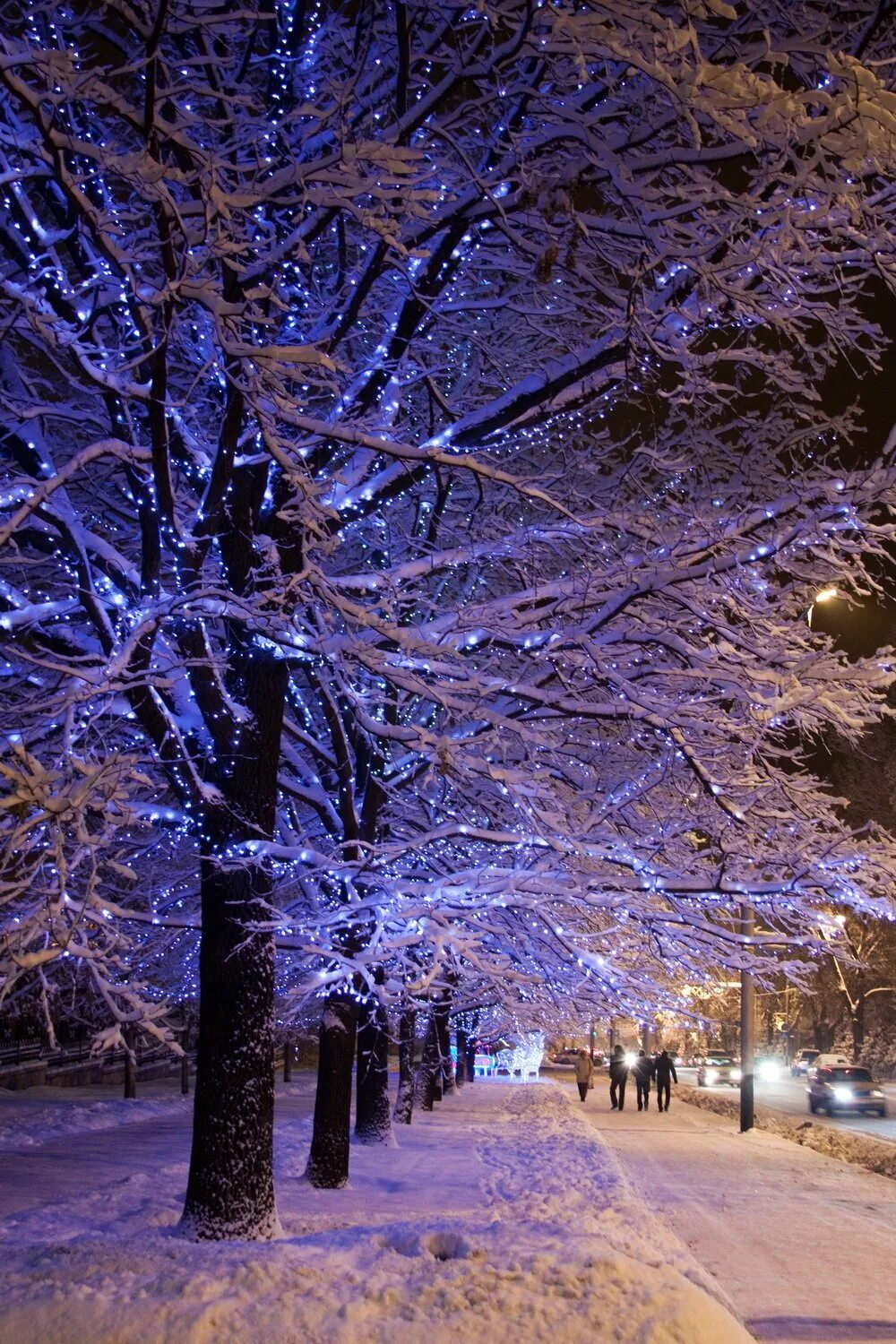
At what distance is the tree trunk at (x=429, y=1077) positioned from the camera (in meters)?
21.7

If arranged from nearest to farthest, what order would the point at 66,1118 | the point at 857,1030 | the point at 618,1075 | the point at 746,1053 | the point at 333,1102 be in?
the point at 333,1102, the point at 66,1118, the point at 746,1053, the point at 618,1075, the point at 857,1030

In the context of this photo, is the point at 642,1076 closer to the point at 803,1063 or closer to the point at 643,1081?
the point at 643,1081

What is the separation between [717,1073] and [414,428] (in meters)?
42.3

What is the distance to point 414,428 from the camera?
940 centimetres

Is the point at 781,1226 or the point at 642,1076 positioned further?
the point at 642,1076

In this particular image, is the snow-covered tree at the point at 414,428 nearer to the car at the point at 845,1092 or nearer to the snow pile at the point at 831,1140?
the snow pile at the point at 831,1140

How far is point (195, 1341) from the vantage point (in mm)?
5461

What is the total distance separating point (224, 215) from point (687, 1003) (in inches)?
310

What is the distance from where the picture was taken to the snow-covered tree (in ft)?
21.9

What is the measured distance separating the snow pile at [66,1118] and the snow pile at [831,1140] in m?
12.3

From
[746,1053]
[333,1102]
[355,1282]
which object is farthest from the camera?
[746,1053]

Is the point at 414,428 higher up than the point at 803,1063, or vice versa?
the point at 414,428

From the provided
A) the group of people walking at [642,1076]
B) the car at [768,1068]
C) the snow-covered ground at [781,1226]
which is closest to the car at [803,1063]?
the car at [768,1068]

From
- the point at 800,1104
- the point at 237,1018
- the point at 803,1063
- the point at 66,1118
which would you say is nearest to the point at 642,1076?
the point at 800,1104
